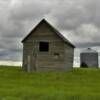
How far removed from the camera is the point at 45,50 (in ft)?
177

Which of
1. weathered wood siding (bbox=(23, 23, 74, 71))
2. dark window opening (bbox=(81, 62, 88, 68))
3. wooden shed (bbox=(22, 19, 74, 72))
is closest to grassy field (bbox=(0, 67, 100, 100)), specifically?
weathered wood siding (bbox=(23, 23, 74, 71))

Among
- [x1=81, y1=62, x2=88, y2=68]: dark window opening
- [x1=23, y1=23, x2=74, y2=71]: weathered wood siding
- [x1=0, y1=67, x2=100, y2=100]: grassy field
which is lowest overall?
[x1=0, y1=67, x2=100, y2=100]: grassy field

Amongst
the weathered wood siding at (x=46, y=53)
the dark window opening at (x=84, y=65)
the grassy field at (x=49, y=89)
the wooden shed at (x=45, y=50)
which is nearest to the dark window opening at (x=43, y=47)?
the wooden shed at (x=45, y=50)

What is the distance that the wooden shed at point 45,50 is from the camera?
51594mm

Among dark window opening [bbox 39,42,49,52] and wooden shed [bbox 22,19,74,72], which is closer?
wooden shed [bbox 22,19,74,72]

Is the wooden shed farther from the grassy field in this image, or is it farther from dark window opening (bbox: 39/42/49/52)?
the grassy field

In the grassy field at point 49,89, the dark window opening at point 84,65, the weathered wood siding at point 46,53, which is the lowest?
the grassy field at point 49,89

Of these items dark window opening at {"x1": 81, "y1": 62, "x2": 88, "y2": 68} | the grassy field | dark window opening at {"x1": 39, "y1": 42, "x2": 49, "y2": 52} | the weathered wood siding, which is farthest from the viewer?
dark window opening at {"x1": 81, "y1": 62, "x2": 88, "y2": 68}

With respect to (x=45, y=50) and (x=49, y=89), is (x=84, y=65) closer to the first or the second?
(x=45, y=50)

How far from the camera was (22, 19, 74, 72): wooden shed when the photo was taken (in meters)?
51.6

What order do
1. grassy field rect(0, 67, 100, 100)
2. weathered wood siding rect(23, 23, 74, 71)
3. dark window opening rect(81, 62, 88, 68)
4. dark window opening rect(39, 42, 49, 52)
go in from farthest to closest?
dark window opening rect(81, 62, 88, 68), dark window opening rect(39, 42, 49, 52), weathered wood siding rect(23, 23, 74, 71), grassy field rect(0, 67, 100, 100)

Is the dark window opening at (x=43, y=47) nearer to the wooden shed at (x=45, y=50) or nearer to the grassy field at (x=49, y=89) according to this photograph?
the wooden shed at (x=45, y=50)

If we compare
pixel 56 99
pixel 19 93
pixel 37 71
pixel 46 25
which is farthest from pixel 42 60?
pixel 56 99

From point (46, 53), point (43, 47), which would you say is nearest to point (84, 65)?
point (43, 47)
